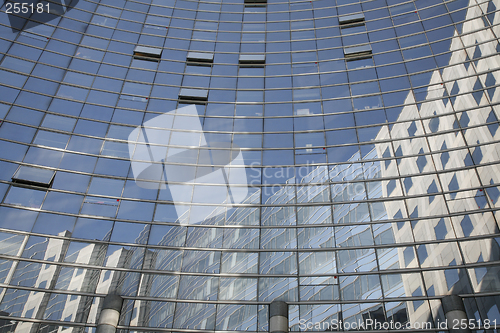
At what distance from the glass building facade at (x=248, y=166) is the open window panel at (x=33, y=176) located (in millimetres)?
110

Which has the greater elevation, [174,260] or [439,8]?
[439,8]

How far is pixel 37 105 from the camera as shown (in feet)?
93.5

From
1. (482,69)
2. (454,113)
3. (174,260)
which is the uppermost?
(482,69)

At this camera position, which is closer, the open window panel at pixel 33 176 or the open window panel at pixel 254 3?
the open window panel at pixel 33 176

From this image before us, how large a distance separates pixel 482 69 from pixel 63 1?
34.5 m

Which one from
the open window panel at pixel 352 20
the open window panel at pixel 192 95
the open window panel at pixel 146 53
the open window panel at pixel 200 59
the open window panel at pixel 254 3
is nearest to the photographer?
the open window panel at pixel 192 95

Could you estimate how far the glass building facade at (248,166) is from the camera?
73.4 feet

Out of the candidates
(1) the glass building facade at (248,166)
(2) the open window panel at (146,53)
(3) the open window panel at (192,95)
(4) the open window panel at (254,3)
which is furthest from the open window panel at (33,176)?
(4) the open window panel at (254,3)

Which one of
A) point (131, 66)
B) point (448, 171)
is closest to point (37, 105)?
point (131, 66)

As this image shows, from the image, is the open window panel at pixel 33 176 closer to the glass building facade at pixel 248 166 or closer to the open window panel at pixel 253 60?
the glass building facade at pixel 248 166

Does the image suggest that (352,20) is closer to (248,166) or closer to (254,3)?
(254,3)

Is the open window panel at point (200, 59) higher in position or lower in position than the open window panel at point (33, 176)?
higher

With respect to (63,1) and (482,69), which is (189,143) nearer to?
(63,1)

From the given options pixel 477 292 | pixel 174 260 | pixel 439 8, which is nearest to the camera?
pixel 477 292
